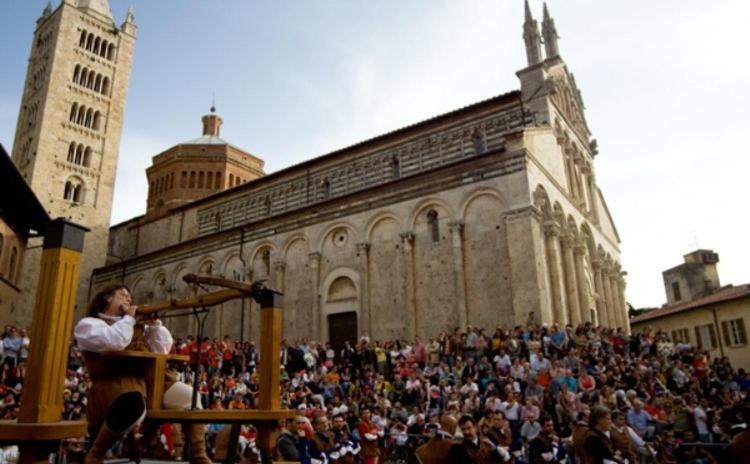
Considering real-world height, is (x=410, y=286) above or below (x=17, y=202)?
below

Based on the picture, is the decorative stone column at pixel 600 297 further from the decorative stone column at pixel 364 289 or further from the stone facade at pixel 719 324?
the decorative stone column at pixel 364 289

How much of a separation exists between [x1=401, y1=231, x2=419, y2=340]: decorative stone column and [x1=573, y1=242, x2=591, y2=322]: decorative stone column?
22.9 ft

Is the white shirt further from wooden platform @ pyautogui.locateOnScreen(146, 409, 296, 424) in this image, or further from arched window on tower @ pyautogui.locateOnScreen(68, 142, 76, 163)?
arched window on tower @ pyautogui.locateOnScreen(68, 142, 76, 163)

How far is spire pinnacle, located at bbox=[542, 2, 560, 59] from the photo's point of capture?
26938 millimetres

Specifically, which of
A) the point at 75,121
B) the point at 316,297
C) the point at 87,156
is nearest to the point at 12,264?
the point at 87,156

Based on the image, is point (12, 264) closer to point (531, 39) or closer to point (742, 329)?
point (531, 39)

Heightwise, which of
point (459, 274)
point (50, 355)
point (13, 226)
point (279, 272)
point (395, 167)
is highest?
point (395, 167)

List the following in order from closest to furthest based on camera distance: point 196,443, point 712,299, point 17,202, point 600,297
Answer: point 196,443 < point 17,202 < point 600,297 < point 712,299

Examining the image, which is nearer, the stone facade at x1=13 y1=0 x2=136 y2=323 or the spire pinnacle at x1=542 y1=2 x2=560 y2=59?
the spire pinnacle at x1=542 y1=2 x2=560 y2=59

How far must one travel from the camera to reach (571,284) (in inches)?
858

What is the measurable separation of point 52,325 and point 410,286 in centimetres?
1856

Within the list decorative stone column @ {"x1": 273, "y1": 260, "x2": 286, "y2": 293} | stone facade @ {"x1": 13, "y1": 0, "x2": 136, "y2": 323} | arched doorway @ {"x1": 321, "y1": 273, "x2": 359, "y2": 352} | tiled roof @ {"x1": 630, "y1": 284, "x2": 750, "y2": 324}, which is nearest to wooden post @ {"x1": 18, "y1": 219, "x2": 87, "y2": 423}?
arched doorway @ {"x1": 321, "y1": 273, "x2": 359, "y2": 352}

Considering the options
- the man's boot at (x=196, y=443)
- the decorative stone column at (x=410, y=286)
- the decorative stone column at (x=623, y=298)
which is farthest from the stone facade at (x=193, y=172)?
the man's boot at (x=196, y=443)

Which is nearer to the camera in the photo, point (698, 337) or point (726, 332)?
point (726, 332)
